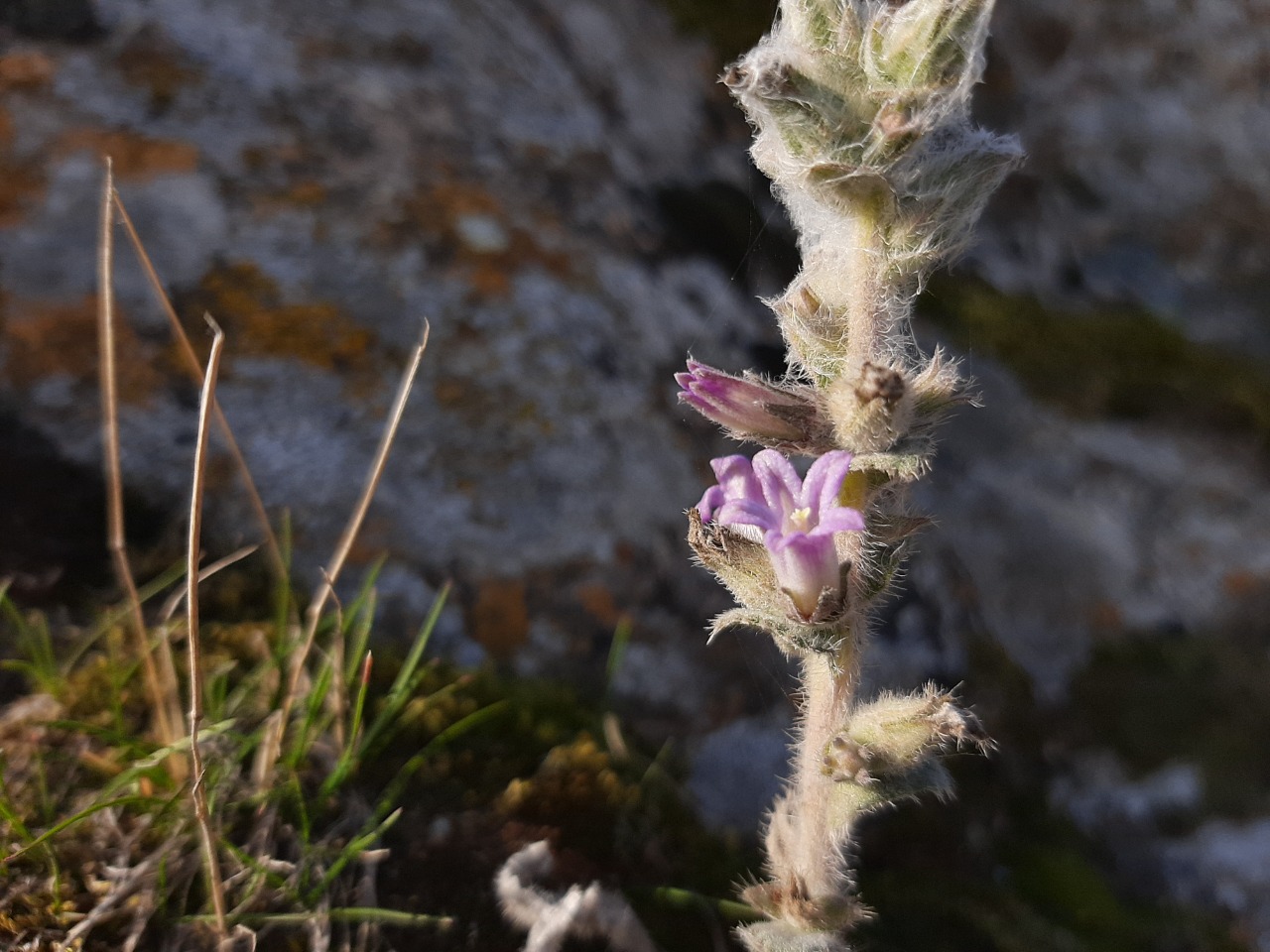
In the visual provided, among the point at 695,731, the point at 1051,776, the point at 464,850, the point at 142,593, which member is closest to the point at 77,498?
the point at 142,593

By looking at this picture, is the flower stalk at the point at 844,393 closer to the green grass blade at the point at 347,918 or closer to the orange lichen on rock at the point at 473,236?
the green grass blade at the point at 347,918

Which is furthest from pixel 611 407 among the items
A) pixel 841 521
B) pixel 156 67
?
pixel 156 67

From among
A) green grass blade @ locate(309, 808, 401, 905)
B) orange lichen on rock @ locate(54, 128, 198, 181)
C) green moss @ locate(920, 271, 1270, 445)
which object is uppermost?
green moss @ locate(920, 271, 1270, 445)

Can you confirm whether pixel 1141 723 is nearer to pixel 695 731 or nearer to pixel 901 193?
pixel 695 731

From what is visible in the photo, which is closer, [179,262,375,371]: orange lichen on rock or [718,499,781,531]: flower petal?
[718,499,781,531]: flower petal

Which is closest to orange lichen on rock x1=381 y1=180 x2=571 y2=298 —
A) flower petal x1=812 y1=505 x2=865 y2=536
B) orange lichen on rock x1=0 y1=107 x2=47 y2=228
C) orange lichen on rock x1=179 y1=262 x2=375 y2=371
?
orange lichen on rock x1=179 y1=262 x2=375 y2=371

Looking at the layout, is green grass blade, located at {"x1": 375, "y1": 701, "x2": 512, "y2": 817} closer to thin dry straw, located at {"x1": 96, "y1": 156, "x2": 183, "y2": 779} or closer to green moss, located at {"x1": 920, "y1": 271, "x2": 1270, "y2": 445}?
thin dry straw, located at {"x1": 96, "y1": 156, "x2": 183, "y2": 779}

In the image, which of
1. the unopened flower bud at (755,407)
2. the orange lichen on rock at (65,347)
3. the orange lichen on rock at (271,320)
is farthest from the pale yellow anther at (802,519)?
the orange lichen on rock at (65,347)
